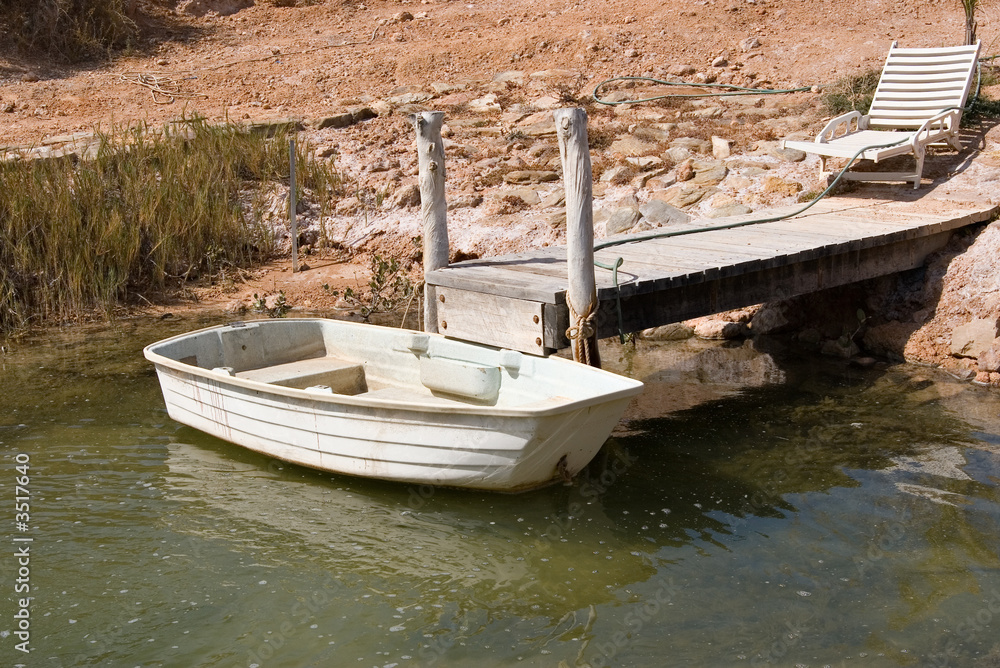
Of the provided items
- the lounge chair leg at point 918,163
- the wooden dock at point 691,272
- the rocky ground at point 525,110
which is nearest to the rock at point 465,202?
the rocky ground at point 525,110

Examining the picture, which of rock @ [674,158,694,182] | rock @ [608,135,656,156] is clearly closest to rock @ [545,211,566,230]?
rock @ [674,158,694,182]

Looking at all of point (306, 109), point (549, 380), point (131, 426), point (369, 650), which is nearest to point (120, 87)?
point (306, 109)

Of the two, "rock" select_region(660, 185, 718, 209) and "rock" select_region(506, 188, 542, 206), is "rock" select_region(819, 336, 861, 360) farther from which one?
"rock" select_region(506, 188, 542, 206)

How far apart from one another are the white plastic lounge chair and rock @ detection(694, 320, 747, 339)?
1727mm

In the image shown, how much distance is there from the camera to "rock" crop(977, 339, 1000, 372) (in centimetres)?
774

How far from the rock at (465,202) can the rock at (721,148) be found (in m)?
2.61

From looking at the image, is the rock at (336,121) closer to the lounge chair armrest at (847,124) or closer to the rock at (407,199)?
the rock at (407,199)

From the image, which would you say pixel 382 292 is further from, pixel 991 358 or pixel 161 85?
pixel 161 85

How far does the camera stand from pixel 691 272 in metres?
6.81

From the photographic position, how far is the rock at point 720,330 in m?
9.23

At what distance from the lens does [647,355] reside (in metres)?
8.89

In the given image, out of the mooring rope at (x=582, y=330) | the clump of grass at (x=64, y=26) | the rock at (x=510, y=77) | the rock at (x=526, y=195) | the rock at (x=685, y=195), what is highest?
the clump of grass at (x=64, y=26)

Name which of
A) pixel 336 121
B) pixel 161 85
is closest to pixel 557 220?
pixel 336 121

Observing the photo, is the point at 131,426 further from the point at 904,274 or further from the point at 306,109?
the point at 306,109
